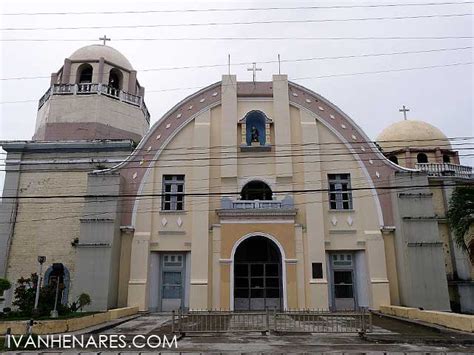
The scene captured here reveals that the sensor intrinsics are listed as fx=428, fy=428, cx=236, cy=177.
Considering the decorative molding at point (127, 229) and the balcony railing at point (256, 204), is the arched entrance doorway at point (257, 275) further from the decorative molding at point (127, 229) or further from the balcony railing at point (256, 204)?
the decorative molding at point (127, 229)

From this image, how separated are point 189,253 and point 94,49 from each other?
540 inches

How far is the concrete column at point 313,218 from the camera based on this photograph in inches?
759

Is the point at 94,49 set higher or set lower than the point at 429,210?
higher

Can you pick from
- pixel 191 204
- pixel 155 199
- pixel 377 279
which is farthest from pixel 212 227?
pixel 377 279

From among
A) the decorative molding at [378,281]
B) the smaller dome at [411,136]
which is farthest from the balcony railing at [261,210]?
the smaller dome at [411,136]

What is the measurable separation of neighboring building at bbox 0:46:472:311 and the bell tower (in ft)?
0.40

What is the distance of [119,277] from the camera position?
20.1 metres

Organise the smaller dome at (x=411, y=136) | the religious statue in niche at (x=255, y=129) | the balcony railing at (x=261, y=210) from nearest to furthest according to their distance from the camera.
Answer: the balcony railing at (x=261, y=210), the religious statue in niche at (x=255, y=129), the smaller dome at (x=411, y=136)

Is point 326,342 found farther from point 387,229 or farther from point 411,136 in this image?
point 411,136

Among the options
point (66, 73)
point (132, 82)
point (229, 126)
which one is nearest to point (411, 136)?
point (229, 126)

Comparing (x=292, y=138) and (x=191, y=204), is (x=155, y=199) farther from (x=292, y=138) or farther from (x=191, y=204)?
(x=292, y=138)

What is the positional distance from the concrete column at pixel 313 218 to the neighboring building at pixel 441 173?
5.19 meters

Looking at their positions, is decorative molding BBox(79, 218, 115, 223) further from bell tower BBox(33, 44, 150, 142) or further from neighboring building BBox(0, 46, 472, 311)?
bell tower BBox(33, 44, 150, 142)

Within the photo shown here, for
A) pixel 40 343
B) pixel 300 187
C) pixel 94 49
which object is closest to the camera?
pixel 40 343
